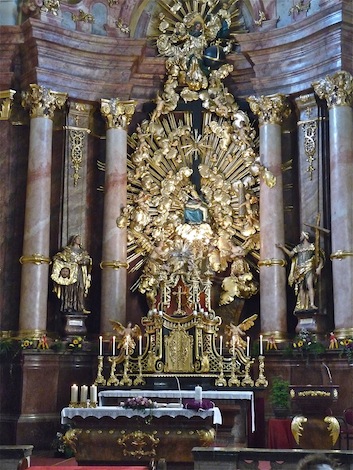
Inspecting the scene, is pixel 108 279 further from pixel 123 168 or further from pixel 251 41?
pixel 251 41

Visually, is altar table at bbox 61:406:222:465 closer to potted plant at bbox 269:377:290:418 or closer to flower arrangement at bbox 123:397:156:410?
flower arrangement at bbox 123:397:156:410

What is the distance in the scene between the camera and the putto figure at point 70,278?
16469mm

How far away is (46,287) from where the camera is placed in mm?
16328

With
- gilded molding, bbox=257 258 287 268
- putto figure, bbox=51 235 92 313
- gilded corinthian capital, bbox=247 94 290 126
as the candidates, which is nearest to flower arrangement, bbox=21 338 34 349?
putto figure, bbox=51 235 92 313

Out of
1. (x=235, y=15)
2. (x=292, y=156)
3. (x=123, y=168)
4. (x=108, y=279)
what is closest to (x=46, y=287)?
(x=108, y=279)

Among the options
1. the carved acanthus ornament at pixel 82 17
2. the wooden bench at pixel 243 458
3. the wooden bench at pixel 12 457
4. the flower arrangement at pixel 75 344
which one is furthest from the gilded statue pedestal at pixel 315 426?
the carved acanthus ornament at pixel 82 17

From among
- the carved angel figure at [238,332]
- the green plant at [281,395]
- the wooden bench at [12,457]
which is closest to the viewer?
the wooden bench at [12,457]

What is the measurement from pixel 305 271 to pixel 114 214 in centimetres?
417

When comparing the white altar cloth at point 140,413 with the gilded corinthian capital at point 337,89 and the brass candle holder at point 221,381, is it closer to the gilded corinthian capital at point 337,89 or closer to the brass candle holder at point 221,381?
the brass candle holder at point 221,381

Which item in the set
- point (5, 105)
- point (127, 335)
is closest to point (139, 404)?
point (127, 335)

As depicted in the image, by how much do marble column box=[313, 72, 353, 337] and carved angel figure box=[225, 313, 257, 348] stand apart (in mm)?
1662

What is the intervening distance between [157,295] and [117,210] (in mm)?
2122

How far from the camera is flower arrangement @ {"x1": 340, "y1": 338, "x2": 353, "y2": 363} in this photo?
14.9 metres

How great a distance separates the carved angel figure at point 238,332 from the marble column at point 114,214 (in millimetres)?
2296
